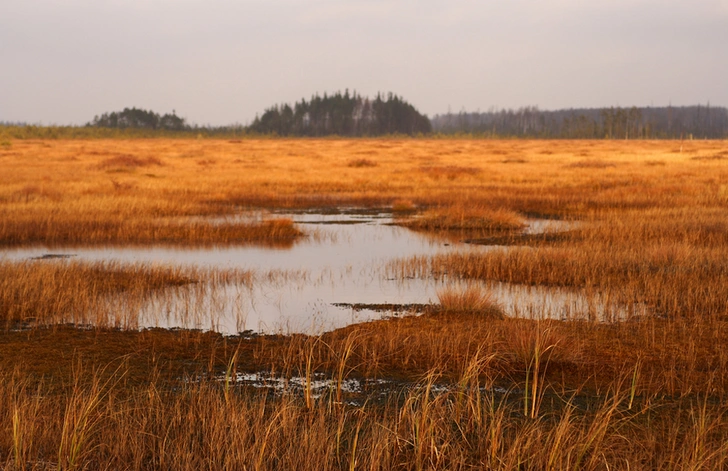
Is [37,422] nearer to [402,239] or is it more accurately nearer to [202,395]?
[202,395]

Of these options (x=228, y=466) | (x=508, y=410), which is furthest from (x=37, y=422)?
(x=508, y=410)

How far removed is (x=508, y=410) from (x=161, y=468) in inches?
109

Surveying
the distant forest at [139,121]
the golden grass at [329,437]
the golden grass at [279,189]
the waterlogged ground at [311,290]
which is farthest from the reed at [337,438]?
the distant forest at [139,121]

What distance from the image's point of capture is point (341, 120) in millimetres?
132500

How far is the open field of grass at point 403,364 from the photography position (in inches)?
201

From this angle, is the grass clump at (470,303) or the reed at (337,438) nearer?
the reed at (337,438)

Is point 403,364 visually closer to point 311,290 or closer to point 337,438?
point 337,438

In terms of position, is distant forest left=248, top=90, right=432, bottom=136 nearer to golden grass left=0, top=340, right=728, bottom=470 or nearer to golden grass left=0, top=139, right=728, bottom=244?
golden grass left=0, top=139, right=728, bottom=244

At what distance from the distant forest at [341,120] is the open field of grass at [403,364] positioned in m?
113

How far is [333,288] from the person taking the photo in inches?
475

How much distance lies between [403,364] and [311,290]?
4418mm

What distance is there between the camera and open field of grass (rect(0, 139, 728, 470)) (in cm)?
509

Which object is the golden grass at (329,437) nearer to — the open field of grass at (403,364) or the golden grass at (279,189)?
the open field of grass at (403,364)

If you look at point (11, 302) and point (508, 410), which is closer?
point (508, 410)
